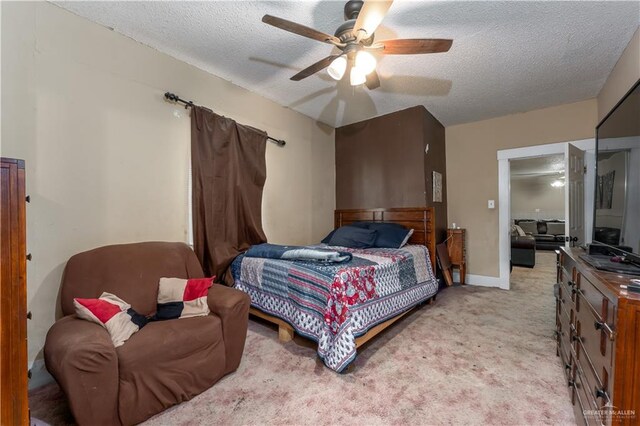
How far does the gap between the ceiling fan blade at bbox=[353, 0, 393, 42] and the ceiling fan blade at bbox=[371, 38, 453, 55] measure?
0.51 feet

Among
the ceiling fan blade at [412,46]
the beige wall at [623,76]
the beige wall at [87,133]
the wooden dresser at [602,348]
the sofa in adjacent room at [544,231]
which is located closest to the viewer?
the wooden dresser at [602,348]

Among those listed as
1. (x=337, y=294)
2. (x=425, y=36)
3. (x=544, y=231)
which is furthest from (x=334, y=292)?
(x=544, y=231)

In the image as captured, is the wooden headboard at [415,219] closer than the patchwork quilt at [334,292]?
No

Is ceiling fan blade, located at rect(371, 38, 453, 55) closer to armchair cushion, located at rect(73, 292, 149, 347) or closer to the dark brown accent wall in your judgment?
the dark brown accent wall

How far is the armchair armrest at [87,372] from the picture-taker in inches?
47.4

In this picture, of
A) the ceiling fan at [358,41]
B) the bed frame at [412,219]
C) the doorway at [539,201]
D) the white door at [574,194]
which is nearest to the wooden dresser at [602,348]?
the ceiling fan at [358,41]

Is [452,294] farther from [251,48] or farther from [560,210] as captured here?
[560,210]

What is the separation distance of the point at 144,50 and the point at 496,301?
4.67 meters

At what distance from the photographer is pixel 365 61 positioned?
182 cm

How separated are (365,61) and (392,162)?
233 cm

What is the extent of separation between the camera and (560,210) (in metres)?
9.16

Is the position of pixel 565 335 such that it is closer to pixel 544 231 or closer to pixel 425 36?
pixel 425 36

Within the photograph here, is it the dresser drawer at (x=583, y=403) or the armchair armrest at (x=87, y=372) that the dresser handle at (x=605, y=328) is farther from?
the armchair armrest at (x=87, y=372)

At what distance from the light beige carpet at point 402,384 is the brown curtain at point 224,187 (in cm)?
94
